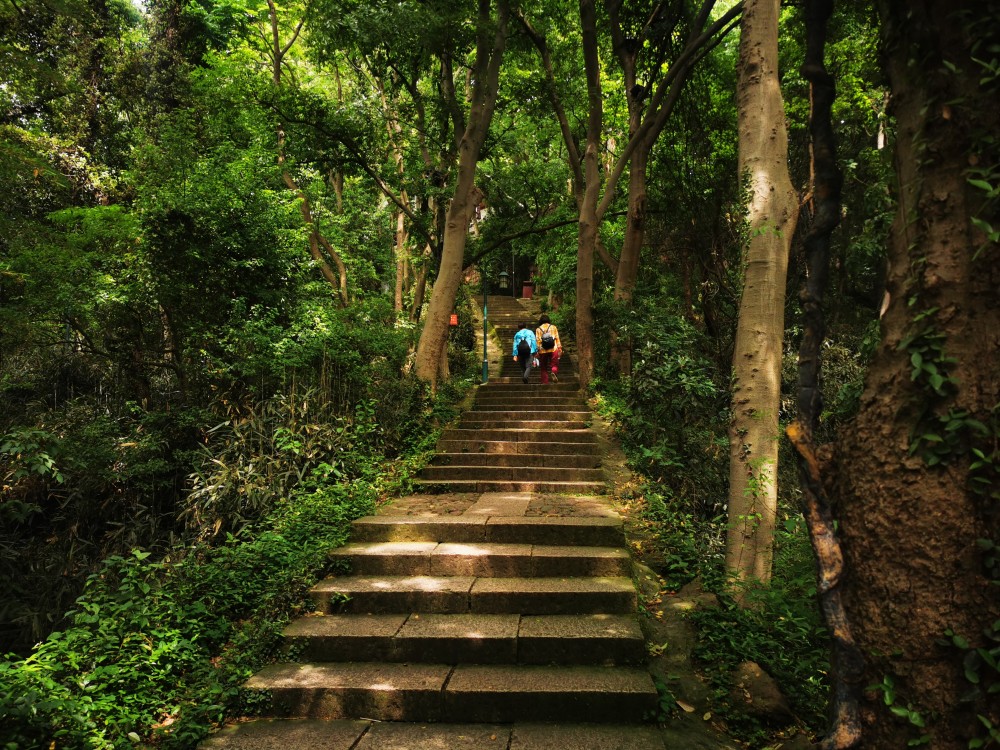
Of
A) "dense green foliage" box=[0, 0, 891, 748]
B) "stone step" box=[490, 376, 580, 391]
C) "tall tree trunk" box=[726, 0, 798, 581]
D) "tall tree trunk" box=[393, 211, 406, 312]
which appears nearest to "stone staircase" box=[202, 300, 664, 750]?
"dense green foliage" box=[0, 0, 891, 748]

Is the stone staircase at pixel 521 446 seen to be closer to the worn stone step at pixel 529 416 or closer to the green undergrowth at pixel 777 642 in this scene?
the worn stone step at pixel 529 416

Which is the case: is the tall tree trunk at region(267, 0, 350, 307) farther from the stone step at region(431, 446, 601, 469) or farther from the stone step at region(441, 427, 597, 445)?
the stone step at region(431, 446, 601, 469)

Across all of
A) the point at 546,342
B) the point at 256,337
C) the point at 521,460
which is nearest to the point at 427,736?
the point at 521,460

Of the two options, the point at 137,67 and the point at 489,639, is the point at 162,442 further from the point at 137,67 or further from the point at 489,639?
the point at 137,67

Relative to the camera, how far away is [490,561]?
4.80 m

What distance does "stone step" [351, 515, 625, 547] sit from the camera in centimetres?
518

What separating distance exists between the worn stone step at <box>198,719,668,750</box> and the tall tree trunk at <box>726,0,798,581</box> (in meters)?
1.81

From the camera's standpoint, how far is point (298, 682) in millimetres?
3652

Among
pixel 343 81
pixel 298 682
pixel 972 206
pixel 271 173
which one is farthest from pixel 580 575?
pixel 343 81

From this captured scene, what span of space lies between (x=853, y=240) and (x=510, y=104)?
9505 mm

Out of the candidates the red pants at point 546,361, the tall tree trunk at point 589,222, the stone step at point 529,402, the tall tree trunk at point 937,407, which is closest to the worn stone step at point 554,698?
the tall tree trunk at point 937,407

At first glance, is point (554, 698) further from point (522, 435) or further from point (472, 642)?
point (522, 435)

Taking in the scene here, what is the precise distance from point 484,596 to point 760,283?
11.3ft

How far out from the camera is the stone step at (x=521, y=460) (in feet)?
25.6
